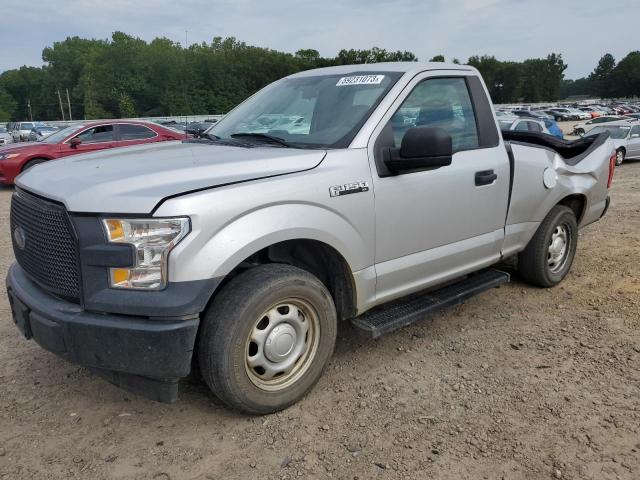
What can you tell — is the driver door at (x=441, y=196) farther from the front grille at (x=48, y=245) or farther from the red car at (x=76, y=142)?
the red car at (x=76, y=142)

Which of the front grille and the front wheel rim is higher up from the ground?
the front grille

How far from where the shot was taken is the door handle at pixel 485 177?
12.6 feet

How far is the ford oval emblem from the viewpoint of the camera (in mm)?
3007

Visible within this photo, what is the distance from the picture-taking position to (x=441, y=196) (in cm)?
358

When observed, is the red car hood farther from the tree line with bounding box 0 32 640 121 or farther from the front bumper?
the tree line with bounding box 0 32 640 121

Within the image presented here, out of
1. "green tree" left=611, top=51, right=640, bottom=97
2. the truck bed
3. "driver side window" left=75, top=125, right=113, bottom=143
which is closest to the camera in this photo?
the truck bed

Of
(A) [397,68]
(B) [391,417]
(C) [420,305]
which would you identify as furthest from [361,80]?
(B) [391,417]

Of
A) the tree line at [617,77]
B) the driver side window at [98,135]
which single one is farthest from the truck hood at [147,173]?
the tree line at [617,77]

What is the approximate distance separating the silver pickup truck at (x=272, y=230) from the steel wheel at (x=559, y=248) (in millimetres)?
764

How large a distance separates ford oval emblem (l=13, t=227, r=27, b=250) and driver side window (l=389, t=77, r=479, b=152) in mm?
2217

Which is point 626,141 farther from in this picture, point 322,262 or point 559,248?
point 322,262

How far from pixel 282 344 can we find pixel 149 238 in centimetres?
94

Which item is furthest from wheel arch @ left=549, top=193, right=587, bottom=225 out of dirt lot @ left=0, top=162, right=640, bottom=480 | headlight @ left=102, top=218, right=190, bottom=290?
headlight @ left=102, top=218, right=190, bottom=290

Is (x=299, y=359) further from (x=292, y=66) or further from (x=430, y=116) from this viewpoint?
(x=292, y=66)
